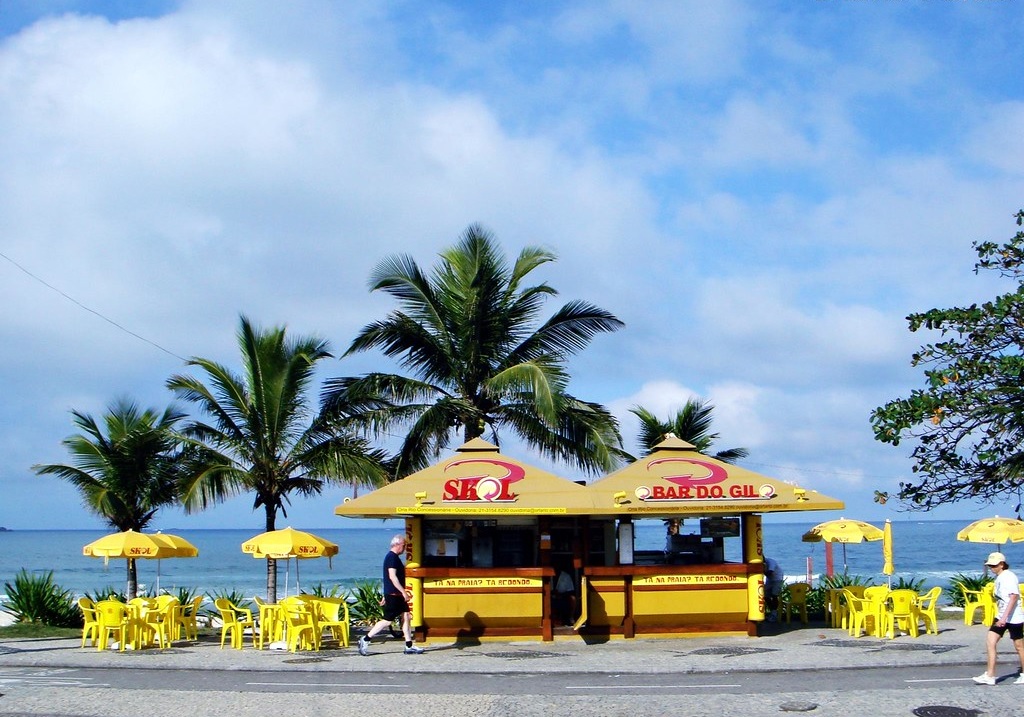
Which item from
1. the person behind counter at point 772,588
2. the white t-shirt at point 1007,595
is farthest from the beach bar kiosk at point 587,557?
the white t-shirt at point 1007,595

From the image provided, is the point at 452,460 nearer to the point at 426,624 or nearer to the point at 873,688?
the point at 426,624

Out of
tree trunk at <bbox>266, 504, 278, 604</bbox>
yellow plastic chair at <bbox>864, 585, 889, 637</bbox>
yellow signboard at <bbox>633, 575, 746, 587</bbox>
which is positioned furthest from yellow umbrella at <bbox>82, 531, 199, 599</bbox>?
yellow plastic chair at <bbox>864, 585, 889, 637</bbox>

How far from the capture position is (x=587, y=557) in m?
16.9

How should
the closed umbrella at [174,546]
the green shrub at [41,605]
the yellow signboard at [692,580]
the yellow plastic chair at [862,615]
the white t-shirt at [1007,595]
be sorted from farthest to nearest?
the green shrub at [41,605] < the closed umbrella at [174,546] < the yellow signboard at [692,580] < the yellow plastic chair at [862,615] < the white t-shirt at [1007,595]

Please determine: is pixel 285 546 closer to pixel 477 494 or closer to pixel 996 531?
pixel 477 494

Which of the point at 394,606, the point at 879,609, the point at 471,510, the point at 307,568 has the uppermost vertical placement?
the point at 471,510

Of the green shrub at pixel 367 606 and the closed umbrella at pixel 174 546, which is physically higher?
the closed umbrella at pixel 174 546

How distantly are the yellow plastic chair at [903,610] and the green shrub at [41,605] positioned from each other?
53.1ft

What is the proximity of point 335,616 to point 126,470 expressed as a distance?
8.82 meters

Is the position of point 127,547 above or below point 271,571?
above

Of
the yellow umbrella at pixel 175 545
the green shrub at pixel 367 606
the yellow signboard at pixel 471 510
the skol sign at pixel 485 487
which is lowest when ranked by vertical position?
the green shrub at pixel 367 606

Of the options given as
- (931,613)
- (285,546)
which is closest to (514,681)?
(285,546)

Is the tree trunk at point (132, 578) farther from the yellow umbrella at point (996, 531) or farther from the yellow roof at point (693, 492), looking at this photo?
the yellow umbrella at point (996, 531)

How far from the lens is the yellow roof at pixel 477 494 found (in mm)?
15977
